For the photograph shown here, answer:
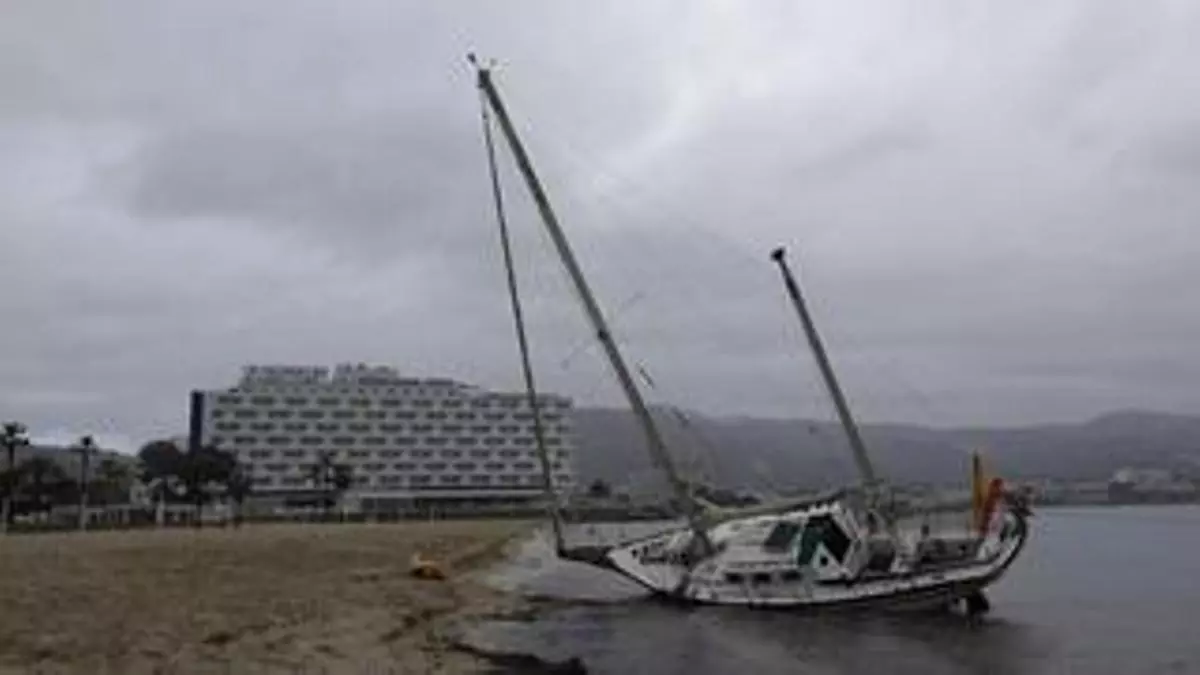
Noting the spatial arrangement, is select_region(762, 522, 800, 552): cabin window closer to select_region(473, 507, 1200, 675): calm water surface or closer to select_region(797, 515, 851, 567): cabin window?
select_region(797, 515, 851, 567): cabin window

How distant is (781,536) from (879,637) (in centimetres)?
1052

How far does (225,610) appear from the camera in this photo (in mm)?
51250

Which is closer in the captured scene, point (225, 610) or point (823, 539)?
point (225, 610)

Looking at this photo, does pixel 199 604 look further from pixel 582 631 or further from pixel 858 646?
pixel 858 646

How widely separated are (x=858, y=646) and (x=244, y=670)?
78.2 ft

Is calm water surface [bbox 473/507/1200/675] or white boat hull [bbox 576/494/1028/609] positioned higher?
white boat hull [bbox 576/494/1028/609]

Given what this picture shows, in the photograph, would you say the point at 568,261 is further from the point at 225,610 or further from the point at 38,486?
the point at 38,486

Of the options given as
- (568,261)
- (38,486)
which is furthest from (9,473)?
(568,261)

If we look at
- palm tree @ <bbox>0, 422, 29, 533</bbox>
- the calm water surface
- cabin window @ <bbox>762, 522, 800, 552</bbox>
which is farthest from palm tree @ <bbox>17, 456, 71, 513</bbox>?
cabin window @ <bbox>762, 522, 800, 552</bbox>

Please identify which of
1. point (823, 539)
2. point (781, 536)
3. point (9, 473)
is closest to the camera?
point (823, 539)

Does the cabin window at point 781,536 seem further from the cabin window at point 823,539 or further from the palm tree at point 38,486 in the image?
the palm tree at point 38,486

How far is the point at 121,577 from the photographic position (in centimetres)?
6606

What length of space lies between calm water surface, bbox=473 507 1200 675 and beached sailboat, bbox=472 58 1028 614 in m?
1.52

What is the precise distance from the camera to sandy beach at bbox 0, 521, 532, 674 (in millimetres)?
36719
